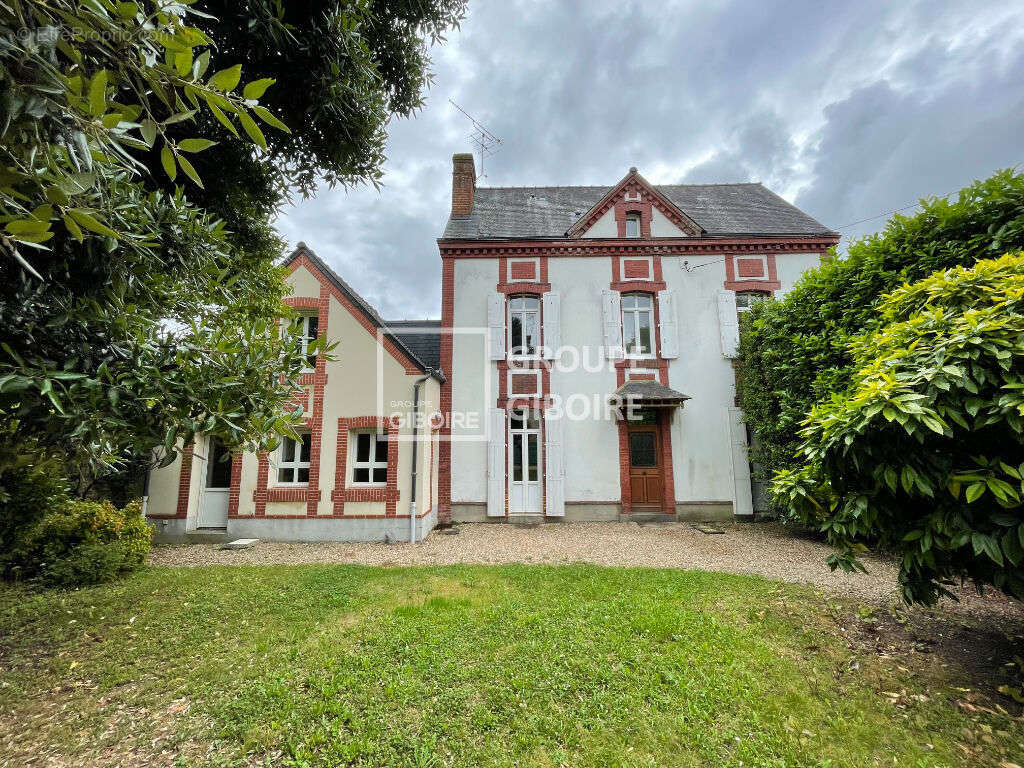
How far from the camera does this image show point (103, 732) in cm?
251

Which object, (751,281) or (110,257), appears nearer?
(110,257)

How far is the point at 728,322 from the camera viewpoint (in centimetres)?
1003

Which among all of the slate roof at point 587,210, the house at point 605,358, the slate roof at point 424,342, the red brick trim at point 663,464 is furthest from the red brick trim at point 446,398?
the red brick trim at point 663,464

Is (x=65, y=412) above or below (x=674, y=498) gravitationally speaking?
above

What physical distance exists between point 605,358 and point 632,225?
12.8 feet

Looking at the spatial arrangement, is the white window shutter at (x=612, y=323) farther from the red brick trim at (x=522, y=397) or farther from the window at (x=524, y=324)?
the window at (x=524, y=324)

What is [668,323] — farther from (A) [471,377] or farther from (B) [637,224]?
(A) [471,377]

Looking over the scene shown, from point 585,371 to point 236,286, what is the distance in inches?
302

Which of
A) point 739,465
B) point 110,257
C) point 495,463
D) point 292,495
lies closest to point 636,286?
point 739,465

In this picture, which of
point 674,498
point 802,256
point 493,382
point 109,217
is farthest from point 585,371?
point 109,217

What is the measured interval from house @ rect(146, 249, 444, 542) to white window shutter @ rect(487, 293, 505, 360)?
6.70ft

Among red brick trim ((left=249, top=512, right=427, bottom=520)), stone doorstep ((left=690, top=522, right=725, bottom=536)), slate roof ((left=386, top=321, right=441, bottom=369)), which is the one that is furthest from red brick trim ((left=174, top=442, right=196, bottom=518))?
stone doorstep ((left=690, top=522, right=725, bottom=536))

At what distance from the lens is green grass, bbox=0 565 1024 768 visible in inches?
92.9

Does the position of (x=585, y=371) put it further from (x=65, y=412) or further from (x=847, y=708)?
(x=65, y=412)
